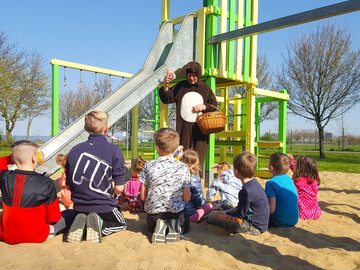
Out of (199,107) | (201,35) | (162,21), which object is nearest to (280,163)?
(199,107)

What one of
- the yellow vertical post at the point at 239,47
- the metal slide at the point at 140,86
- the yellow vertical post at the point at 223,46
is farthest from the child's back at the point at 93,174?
the yellow vertical post at the point at 239,47

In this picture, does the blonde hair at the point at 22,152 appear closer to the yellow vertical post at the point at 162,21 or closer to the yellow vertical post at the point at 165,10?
the yellow vertical post at the point at 162,21

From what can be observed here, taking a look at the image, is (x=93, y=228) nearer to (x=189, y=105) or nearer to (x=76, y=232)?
(x=76, y=232)

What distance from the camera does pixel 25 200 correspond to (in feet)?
8.97

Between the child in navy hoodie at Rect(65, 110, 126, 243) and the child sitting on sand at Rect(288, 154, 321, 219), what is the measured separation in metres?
2.25

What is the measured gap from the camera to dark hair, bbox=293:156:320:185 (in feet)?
12.9

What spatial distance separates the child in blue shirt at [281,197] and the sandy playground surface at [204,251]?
→ 0.12 m

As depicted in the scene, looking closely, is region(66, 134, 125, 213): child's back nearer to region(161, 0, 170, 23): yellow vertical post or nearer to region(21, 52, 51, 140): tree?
region(161, 0, 170, 23): yellow vertical post

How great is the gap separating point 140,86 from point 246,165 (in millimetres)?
2670

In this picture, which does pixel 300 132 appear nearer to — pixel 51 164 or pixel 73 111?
pixel 73 111

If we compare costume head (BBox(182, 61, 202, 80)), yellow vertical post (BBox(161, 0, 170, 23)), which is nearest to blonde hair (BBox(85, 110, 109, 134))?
costume head (BBox(182, 61, 202, 80))

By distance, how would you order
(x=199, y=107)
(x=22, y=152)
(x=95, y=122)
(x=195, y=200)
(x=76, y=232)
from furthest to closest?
(x=199, y=107)
(x=195, y=200)
(x=95, y=122)
(x=76, y=232)
(x=22, y=152)

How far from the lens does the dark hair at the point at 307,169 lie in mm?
3934

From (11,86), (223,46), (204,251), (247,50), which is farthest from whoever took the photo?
(11,86)
